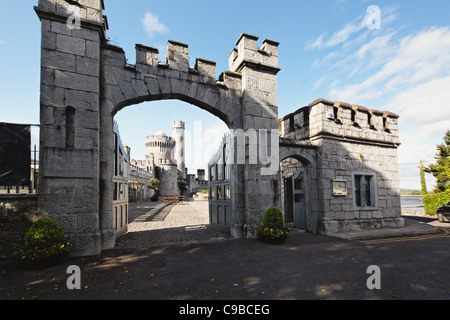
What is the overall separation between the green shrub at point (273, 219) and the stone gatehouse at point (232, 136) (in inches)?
21.2

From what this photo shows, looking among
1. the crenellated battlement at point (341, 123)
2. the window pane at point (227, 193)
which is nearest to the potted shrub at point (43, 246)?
the window pane at point (227, 193)

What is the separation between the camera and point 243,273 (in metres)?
4.25

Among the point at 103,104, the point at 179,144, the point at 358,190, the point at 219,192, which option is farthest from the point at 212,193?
the point at 179,144

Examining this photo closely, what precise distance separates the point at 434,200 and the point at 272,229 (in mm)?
16043

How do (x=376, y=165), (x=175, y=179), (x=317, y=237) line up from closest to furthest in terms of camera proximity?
(x=317, y=237) → (x=376, y=165) → (x=175, y=179)

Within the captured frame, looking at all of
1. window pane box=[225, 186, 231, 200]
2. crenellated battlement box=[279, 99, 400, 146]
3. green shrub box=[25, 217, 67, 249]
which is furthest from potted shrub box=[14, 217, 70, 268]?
crenellated battlement box=[279, 99, 400, 146]

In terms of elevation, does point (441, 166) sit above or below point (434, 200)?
above

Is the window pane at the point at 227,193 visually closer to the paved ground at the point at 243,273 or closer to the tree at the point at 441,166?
the paved ground at the point at 243,273

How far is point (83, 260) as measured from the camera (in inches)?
196

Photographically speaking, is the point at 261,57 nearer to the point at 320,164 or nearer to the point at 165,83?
the point at 165,83

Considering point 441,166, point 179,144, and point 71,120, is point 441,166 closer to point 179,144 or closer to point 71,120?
point 71,120

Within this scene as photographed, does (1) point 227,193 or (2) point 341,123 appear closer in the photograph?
(1) point 227,193
